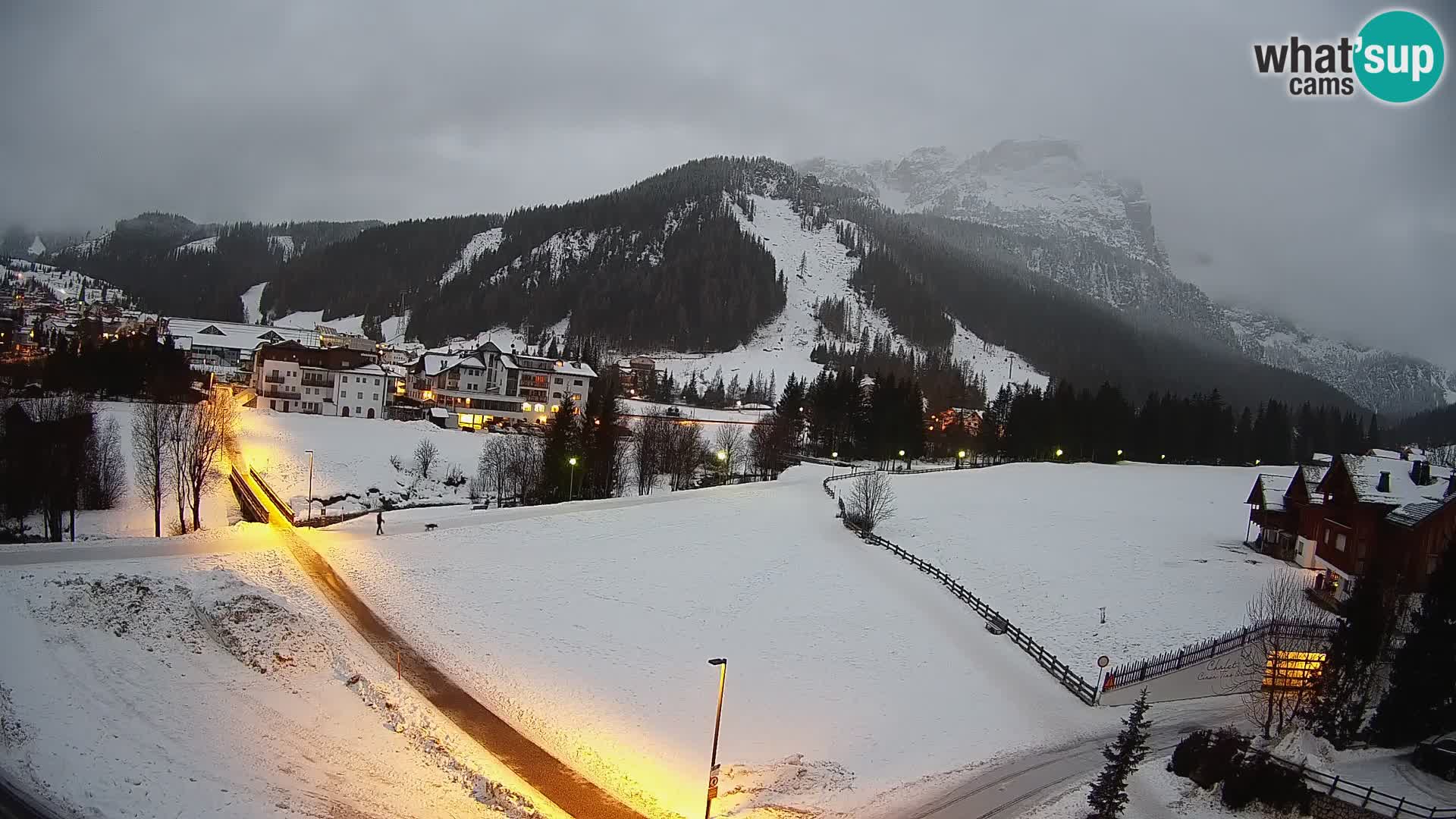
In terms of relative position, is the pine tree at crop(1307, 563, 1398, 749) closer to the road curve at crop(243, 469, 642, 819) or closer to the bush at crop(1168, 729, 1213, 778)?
the bush at crop(1168, 729, 1213, 778)

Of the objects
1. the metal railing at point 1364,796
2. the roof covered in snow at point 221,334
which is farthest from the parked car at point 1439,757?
the roof covered in snow at point 221,334

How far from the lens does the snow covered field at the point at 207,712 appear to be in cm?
1677

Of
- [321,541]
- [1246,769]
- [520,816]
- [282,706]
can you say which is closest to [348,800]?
[520,816]

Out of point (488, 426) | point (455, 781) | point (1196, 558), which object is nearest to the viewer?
point (455, 781)

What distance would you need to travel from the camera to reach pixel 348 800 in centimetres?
1795

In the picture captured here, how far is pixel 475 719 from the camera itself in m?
24.3

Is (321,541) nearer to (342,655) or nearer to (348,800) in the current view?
(342,655)

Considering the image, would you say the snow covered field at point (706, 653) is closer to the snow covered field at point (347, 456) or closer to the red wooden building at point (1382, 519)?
the snow covered field at point (347, 456)

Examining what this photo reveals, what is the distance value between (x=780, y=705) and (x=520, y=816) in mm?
12169

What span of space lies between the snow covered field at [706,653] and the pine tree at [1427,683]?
8.60m

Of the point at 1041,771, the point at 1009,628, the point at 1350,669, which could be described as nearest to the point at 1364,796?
the point at 1350,669

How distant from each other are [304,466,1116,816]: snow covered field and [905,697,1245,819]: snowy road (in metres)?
0.95

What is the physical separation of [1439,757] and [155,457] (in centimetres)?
6170

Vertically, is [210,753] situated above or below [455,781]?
above
